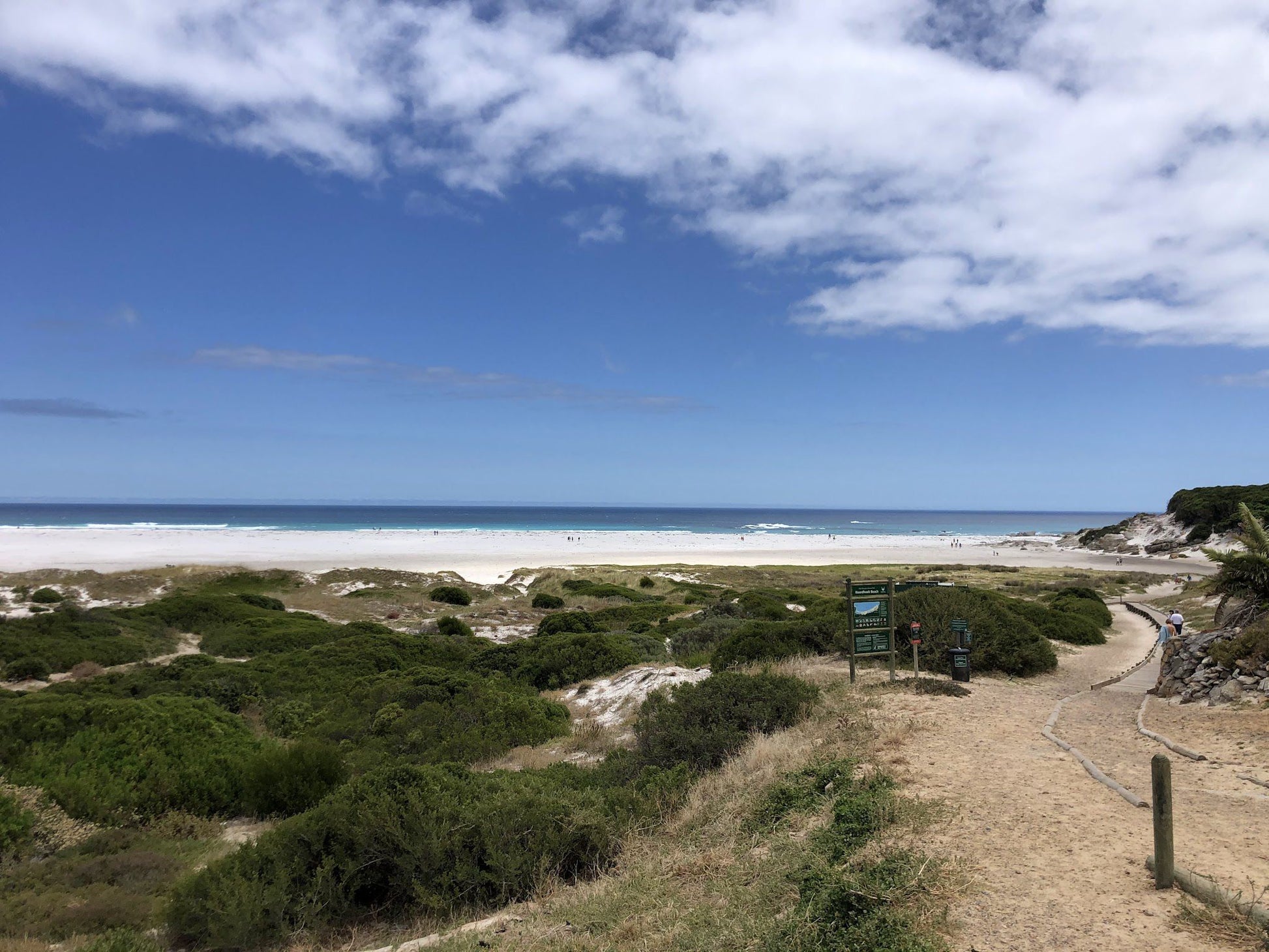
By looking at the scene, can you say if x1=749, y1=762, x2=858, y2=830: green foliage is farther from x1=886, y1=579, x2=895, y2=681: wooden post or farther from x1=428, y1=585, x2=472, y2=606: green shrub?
x1=428, y1=585, x2=472, y2=606: green shrub

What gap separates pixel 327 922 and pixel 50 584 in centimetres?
3987

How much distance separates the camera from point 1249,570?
520 inches

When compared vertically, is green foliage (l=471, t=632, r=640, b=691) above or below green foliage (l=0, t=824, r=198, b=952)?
below

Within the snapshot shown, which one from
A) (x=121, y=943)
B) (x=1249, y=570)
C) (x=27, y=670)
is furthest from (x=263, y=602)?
(x=1249, y=570)

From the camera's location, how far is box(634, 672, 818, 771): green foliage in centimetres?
991

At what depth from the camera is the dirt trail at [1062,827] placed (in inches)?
188

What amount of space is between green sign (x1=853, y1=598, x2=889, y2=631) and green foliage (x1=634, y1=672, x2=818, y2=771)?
2333 millimetres

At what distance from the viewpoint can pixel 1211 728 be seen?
10266 mm

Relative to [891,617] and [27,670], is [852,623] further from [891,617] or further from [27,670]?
[27,670]

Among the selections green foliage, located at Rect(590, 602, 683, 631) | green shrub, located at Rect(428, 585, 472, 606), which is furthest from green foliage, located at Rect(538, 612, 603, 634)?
green shrub, located at Rect(428, 585, 472, 606)

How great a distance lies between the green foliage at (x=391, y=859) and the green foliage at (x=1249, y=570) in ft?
41.3

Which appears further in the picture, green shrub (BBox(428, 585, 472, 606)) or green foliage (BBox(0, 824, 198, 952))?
green shrub (BBox(428, 585, 472, 606))

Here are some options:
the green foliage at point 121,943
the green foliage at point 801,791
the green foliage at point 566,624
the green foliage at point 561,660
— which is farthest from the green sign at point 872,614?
the green foliage at point 566,624

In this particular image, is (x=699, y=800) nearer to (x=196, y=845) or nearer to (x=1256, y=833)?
(x=1256, y=833)
